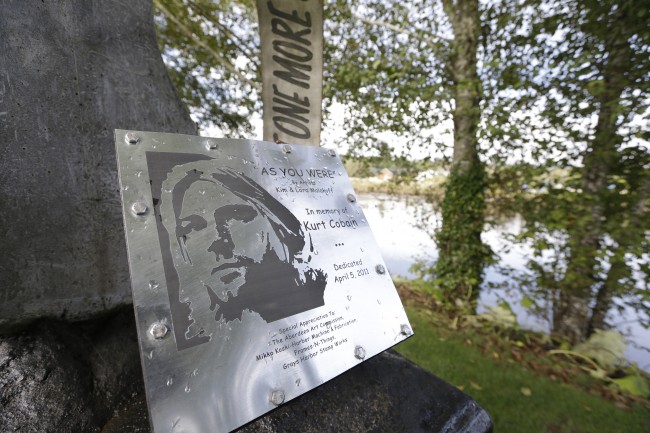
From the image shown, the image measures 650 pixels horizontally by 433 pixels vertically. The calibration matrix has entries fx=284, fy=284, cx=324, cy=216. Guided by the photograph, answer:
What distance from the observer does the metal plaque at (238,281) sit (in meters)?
0.83

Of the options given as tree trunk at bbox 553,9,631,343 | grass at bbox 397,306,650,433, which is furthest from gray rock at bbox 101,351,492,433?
tree trunk at bbox 553,9,631,343

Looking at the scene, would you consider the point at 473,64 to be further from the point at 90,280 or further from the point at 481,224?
the point at 90,280

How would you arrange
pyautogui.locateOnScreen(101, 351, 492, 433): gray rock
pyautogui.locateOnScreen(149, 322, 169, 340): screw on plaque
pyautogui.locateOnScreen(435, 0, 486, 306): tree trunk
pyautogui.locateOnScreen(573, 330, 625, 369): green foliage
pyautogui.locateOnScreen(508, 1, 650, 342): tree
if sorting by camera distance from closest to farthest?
pyautogui.locateOnScreen(149, 322, 169, 340): screw on plaque < pyautogui.locateOnScreen(101, 351, 492, 433): gray rock < pyautogui.locateOnScreen(508, 1, 650, 342): tree < pyautogui.locateOnScreen(573, 330, 625, 369): green foliage < pyautogui.locateOnScreen(435, 0, 486, 306): tree trunk

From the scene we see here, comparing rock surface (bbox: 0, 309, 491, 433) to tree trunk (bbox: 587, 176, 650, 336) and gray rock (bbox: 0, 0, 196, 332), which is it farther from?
tree trunk (bbox: 587, 176, 650, 336)

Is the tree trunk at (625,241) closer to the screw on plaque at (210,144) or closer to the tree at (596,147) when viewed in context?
the tree at (596,147)

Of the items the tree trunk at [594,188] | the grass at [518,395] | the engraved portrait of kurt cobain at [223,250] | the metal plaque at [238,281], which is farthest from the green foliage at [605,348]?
the engraved portrait of kurt cobain at [223,250]

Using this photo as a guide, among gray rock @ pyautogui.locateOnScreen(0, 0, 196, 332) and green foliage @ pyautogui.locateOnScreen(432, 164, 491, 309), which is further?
green foliage @ pyautogui.locateOnScreen(432, 164, 491, 309)

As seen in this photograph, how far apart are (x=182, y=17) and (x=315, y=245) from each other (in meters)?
5.25

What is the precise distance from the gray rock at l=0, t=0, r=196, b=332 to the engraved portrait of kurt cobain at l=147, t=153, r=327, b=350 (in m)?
0.65

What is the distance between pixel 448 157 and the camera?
5.09m

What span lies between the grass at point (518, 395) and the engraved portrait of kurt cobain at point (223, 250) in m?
2.56

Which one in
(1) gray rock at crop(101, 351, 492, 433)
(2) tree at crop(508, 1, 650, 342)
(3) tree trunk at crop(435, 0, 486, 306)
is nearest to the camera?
(1) gray rock at crop(101, 351, 492, 433)

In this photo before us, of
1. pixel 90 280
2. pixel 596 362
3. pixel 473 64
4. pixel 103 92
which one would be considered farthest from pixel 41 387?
pixel 473 64

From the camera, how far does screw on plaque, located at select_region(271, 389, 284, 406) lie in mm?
888
